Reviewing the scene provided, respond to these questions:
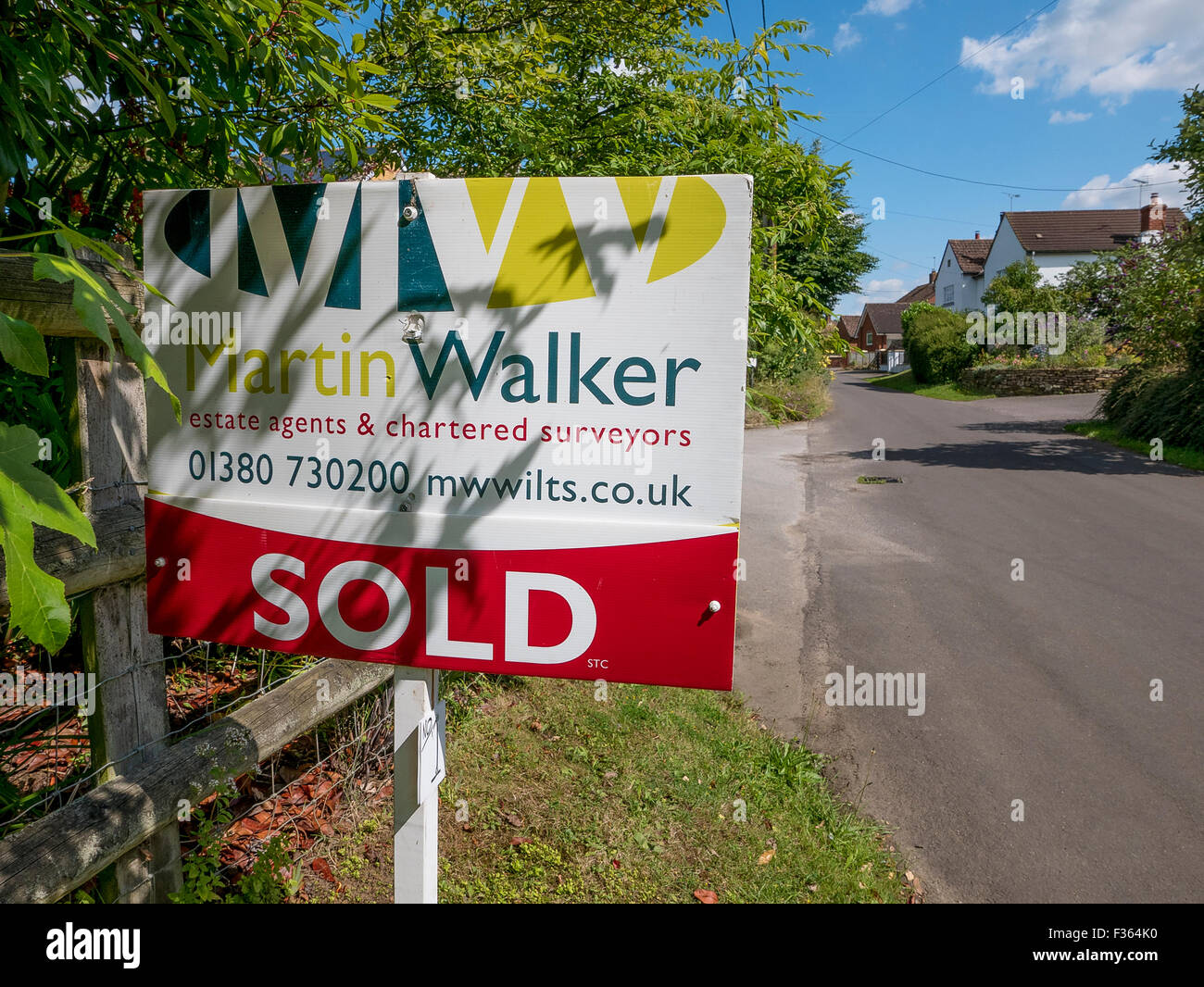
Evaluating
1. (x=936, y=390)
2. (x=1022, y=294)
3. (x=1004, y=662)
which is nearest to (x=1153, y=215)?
(x=1022, y=294)

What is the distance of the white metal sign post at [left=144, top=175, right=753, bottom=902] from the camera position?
1.54 meters

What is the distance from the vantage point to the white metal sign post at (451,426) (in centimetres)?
154

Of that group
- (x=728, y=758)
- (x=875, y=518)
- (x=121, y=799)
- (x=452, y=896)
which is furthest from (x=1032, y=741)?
(x=875, y=518)

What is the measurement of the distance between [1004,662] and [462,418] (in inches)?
195

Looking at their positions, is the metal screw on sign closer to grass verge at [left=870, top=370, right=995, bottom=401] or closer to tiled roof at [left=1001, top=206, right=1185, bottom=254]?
grass verge at [left=870, top=370, right=995, bottom=401]

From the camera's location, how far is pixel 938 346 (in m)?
36.2

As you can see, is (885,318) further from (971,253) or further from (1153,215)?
(1153,215)

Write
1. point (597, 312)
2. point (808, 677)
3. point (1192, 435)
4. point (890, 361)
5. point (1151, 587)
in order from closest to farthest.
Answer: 1. point (597, 312)
2. point (808, 677)
3. point (1151, 587)
4. point (1192, 435)
5. point (890, 361)

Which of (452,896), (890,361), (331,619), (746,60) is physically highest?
(890,361)

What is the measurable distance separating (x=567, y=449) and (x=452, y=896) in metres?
2.14

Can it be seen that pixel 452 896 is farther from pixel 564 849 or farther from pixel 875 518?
pixel 875 518

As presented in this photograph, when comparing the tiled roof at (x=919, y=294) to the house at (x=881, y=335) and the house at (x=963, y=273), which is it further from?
the house at (x=963, y=273)

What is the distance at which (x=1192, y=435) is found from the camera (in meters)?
14.0

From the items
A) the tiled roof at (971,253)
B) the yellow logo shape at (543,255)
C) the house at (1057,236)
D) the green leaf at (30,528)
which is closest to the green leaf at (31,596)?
the green leaf at (30,528)
